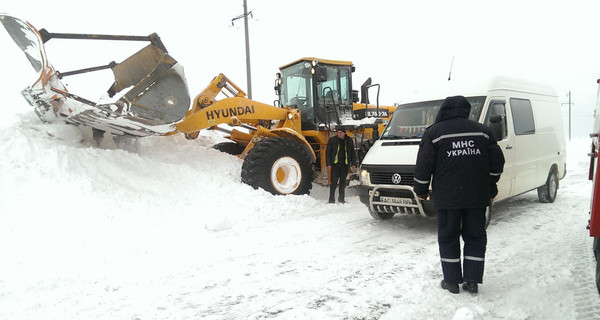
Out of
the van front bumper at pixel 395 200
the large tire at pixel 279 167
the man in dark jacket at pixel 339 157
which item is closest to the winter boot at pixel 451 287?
the van front bumper at pixel 395 200

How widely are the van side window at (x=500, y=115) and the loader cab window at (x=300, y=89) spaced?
12.4ft

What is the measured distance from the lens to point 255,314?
2.92 m

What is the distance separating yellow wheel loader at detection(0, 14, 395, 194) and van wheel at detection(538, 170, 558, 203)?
10.8ft

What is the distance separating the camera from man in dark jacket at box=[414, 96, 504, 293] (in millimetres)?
3193

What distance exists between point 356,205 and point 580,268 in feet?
13.3

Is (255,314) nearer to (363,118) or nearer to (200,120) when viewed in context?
(200,120)

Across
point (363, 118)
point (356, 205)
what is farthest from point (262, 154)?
point (363, 118)

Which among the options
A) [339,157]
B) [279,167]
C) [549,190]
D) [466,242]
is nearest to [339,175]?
[339,157]

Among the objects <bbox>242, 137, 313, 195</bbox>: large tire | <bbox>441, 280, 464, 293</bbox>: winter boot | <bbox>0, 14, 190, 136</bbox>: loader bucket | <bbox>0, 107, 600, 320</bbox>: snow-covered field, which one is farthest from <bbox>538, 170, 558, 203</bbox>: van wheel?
<bbox>0, 14, 190, 136</bbox>: loader bucket

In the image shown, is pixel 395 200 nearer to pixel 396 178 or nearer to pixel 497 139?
pixel 396 178

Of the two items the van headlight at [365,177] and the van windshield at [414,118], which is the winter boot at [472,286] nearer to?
the van headlight at [365,177]

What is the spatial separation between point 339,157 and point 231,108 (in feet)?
7.72

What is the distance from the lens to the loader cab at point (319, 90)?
326 inches

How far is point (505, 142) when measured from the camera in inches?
217
